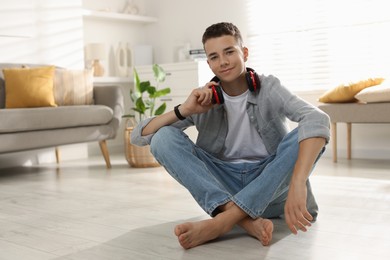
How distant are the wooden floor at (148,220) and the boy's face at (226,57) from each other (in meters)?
0.56

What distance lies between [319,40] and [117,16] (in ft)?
6.69

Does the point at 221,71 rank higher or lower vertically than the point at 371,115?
higher

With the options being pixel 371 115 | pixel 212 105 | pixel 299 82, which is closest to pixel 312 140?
pixel 212 105

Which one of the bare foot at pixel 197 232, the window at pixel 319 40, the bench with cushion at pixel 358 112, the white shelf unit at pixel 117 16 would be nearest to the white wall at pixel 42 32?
the white shelf unit at pixel 117 16

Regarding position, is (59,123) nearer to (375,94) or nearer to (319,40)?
(375,94)

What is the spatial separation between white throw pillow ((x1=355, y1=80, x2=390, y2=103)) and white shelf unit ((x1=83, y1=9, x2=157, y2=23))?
2.66 metres

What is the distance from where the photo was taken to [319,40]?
4.53m

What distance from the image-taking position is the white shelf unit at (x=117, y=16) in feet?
16.6

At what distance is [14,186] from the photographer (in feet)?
10.9

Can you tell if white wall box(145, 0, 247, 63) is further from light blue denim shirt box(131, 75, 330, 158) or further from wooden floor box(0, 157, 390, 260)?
light blue denim shirt box(131, 75, 330, 158)

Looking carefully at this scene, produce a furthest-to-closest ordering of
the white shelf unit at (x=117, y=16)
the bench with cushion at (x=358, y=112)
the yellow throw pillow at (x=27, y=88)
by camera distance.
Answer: the white shelf unit at (x=117, y=16)
the yellow throw pillow at (x=27, y=88)
the bench with cushion at (x=358, y=112)

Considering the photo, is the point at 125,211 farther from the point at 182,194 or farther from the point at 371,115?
the point at 371,115

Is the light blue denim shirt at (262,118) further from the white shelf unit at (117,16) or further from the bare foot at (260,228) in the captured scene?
the white shelf unit at (117,16)

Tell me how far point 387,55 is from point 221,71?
2.76 metres
